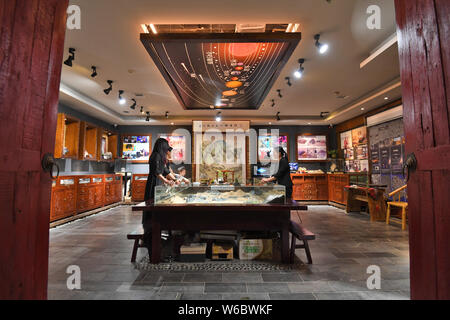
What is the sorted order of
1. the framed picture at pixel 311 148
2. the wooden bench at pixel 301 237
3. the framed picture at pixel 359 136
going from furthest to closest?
the framed picture at pixel 311 148 < the framed picture at pixel 359 136 < the wooden bench at pixel 301 237

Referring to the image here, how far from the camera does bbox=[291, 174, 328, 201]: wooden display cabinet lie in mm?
8414

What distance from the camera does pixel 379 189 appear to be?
226 inches

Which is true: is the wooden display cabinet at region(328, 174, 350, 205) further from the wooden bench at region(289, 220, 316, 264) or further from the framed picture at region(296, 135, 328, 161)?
the wooden bench at region(289, 220, 316, 264)

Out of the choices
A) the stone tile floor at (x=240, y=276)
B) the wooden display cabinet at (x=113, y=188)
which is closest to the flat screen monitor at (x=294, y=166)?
the stone tile floor at (x=240, y=276)

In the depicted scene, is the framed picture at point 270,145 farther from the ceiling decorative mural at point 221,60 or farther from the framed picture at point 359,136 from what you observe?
the ceiling decorative mural at point 221,60

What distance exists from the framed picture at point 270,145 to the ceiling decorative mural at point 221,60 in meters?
3.72

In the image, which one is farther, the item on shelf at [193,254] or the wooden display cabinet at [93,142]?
the wooden display cabinet at [93,142]

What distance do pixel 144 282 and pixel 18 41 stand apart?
246 centimetres

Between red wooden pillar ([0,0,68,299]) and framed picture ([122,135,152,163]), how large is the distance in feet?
26.8

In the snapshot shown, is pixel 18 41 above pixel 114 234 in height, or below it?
above

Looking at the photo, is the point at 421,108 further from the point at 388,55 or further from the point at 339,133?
the point at 339,133

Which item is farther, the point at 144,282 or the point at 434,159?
the point at 144,282

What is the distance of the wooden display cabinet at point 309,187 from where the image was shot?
27.6ft
